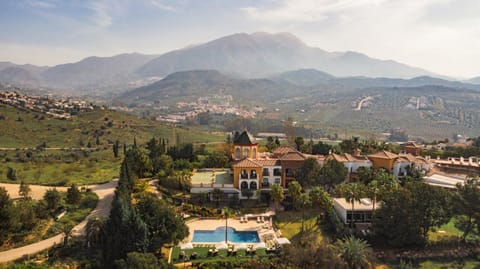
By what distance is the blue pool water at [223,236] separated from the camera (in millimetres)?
28594

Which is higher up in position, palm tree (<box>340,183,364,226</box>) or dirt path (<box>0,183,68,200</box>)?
palm tree (<box>340,183,364,226</box>)

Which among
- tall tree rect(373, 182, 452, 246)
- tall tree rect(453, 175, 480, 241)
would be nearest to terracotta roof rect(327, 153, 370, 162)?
tall tree rect(373, 182, 452, 246)

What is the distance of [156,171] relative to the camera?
139ft

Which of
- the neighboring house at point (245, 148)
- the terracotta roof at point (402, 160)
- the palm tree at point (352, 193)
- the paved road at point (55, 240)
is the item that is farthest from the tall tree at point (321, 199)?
the paved road at point (55, 240)

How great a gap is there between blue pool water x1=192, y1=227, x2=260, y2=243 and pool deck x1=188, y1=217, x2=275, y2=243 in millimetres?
427

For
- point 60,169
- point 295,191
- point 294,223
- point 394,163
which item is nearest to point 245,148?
point 295,191

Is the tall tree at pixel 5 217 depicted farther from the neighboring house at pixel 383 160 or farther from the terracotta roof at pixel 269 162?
the neighboring house at pixel 383 160

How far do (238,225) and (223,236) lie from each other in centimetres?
233

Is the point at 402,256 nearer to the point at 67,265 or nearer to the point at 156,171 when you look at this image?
the point at 67,265

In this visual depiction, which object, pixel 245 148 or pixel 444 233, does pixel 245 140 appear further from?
pixel 444 233

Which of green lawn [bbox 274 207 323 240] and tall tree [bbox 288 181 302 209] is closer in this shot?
green lawn [bbox 274 207 323 240]

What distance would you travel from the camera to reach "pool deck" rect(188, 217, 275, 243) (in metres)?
29.5

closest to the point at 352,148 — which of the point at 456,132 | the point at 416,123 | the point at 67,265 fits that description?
the point at 67,265

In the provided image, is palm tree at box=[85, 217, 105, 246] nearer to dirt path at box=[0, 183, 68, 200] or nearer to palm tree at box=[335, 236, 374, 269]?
dirt path at box=[0, 183, 68, 200]
